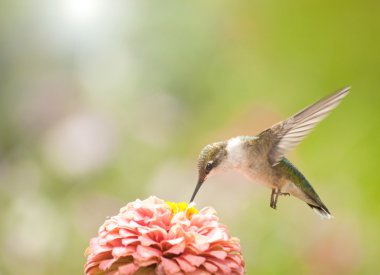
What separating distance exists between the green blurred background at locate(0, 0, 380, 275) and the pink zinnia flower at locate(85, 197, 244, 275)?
54.1 inches

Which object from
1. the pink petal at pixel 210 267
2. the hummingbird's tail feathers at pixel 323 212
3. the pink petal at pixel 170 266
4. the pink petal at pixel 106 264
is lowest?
the pink petal at pixel 210 267

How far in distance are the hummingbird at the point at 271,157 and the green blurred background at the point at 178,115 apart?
86 centimetres

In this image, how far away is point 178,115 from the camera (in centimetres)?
316

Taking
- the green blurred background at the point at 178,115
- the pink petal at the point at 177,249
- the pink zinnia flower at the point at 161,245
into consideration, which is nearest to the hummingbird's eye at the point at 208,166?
the pink zinnia flower at the point at 161,245

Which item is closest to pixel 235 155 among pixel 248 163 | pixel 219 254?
pixel 248 163

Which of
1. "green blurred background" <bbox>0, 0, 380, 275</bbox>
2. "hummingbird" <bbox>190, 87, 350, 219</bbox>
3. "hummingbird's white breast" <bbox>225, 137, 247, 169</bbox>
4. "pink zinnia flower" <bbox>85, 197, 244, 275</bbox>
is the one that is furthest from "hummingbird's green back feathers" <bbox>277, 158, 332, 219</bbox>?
"green blurred background" <bbox>0, 0, 380, 275</bbox>

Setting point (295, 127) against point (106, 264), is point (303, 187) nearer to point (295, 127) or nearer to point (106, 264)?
point (295, 127)

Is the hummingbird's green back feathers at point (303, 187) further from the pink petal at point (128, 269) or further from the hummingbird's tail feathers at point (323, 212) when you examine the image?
the pink petal at point (128, 269)

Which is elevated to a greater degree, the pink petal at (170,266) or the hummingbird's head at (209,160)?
the hummingbird's head at (209,160)

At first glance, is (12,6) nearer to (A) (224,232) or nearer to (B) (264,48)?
(B) (264,48)

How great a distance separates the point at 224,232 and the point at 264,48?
→ 2.39 meters

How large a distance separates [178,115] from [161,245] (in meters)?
2.08

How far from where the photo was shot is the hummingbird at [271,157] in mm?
1462

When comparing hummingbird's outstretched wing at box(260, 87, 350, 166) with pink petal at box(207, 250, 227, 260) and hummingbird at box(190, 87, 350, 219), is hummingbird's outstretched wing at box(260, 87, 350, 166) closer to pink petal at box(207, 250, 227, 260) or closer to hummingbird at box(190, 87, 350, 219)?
hummingbird at box(190, 87, 350, 219)
